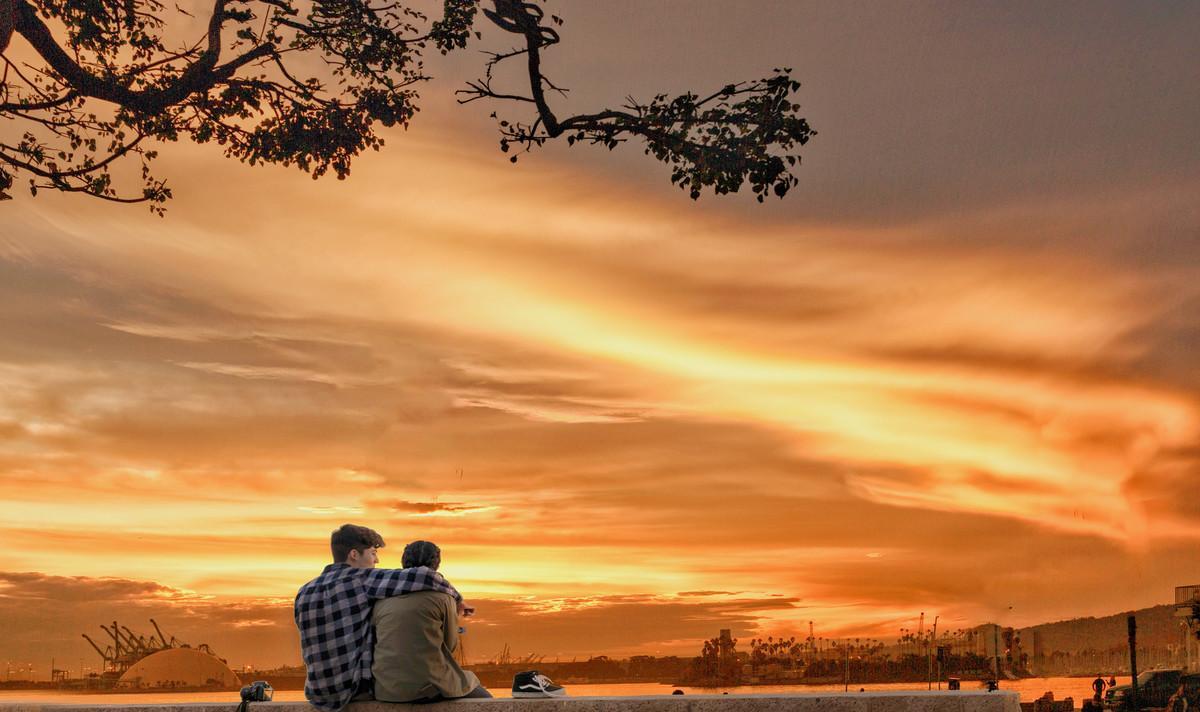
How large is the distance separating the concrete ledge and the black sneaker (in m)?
0.12

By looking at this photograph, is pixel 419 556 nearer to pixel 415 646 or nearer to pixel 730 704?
pixel 415 646

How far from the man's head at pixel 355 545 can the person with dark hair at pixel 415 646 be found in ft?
0.84

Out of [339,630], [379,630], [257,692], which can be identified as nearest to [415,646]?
[379,630]

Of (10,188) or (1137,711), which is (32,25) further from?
(1137,711)

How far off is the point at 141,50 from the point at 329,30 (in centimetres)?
161

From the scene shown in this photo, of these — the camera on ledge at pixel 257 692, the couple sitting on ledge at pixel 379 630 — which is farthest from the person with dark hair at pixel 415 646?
the camera on ledge at pixel 257 692

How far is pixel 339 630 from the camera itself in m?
6.06

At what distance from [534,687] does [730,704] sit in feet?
3.17

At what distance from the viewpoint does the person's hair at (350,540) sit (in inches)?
242

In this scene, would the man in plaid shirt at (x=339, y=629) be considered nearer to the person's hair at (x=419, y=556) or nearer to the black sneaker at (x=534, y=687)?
the person's hair at (x=419, y=556)

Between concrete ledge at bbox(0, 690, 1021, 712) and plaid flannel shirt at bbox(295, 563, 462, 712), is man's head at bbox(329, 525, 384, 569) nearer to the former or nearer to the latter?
plaid flannel shirt at bbox(295, 563, 462, 712)

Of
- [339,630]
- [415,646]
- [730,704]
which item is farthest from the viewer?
[339,630]

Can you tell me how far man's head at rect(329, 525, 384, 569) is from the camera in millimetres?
6141

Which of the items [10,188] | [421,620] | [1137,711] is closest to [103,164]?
[10,188]
